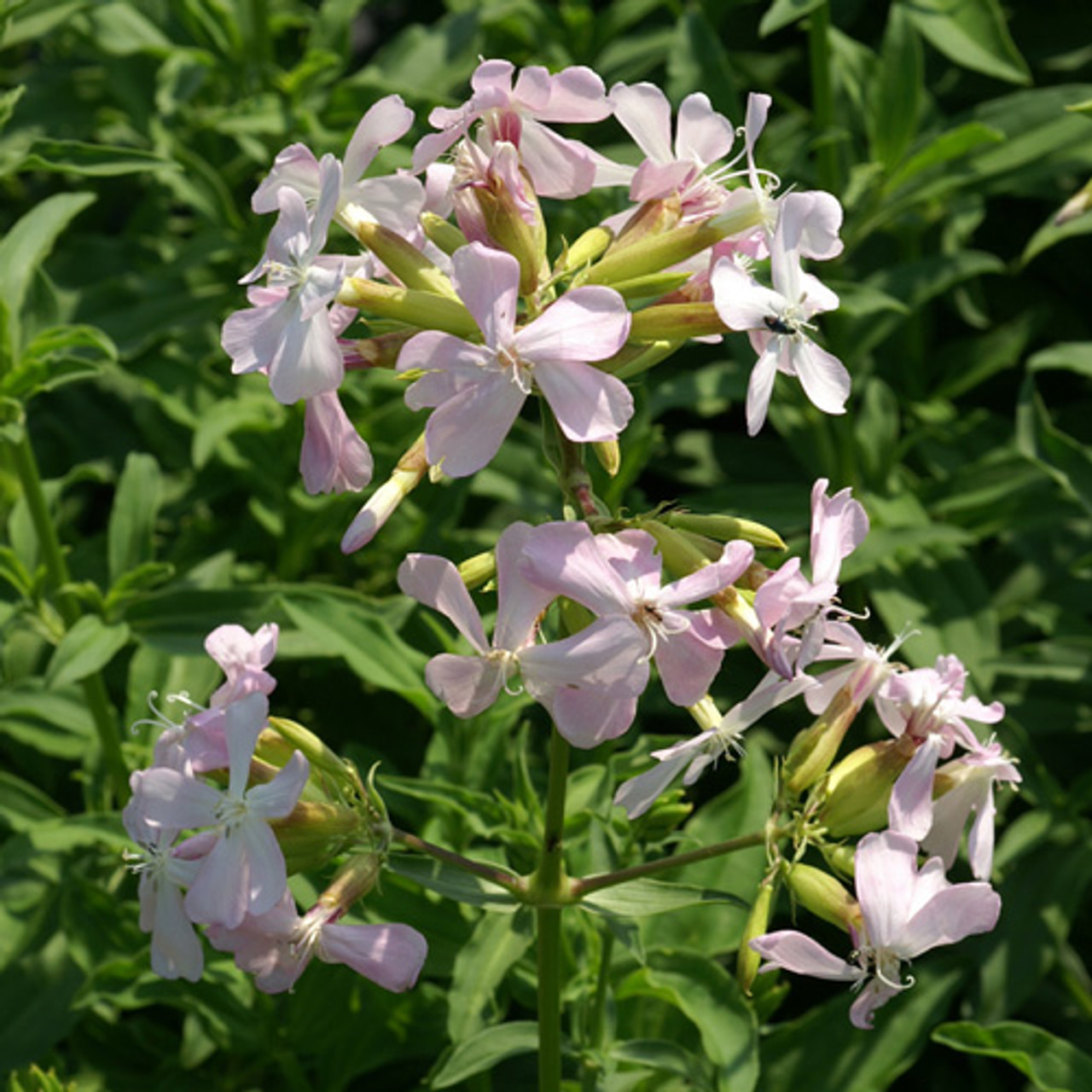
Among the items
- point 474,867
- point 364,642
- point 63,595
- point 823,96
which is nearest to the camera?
point 474,867

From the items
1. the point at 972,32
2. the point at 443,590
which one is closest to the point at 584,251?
the point at 443,590

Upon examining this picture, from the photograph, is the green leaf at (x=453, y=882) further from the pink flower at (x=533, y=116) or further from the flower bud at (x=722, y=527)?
the pink flower at (x=533, y=116)

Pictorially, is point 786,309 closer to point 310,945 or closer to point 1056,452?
point 310,945

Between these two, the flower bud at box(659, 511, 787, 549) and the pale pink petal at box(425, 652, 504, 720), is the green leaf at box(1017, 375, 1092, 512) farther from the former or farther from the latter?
the pale pink petal at box(425, 652, 504, 720)

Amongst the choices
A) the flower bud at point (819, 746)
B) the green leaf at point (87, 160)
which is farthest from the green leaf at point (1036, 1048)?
the green leaf at point (87, 160)

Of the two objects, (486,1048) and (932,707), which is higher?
(932,707)

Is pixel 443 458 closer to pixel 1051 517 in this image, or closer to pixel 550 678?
pixel 550 678
